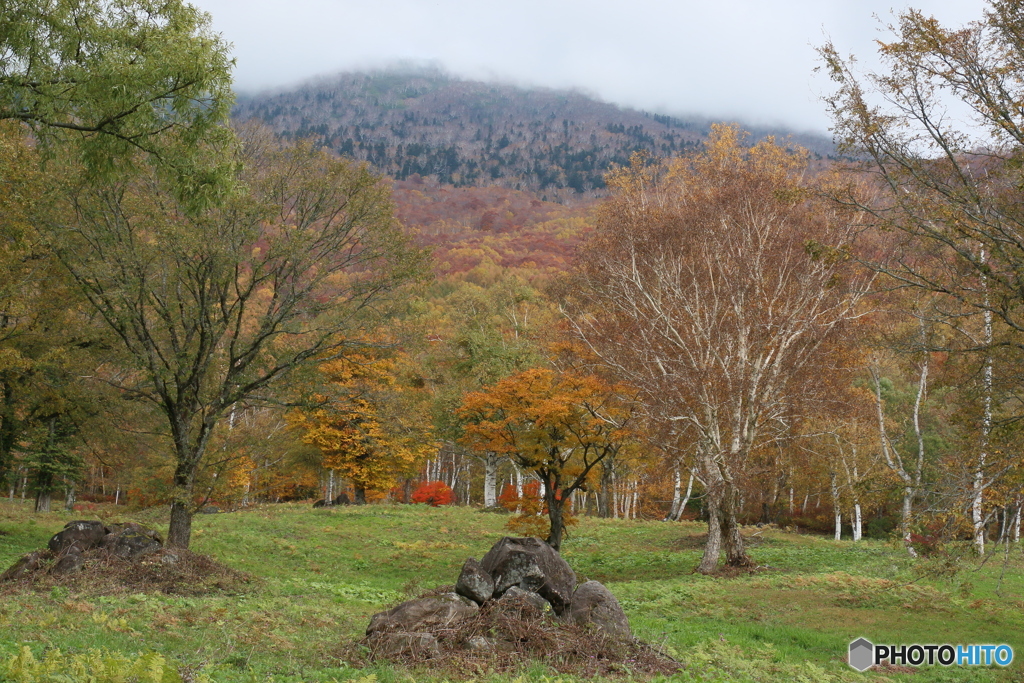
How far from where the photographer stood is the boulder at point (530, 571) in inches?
397

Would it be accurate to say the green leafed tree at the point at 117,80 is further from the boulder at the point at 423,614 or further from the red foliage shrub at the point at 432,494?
the red foliage shrub at the point at 432,494

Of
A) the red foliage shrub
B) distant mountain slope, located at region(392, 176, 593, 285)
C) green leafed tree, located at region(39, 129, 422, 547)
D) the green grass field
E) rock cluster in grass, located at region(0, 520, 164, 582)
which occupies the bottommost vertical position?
the red foliage shrub

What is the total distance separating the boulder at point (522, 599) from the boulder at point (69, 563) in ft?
27.2

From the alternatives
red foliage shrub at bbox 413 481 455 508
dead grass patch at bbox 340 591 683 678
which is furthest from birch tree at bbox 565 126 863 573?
red foliage shrub at bbox 413 481 455 508

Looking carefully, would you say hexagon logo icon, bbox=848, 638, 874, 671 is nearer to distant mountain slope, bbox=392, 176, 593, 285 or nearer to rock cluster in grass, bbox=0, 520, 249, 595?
rock cluster in grass, bbox=0, 520, 249, 595

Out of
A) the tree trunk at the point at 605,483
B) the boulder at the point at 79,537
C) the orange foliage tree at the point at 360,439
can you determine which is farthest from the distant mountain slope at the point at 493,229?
the boulder at the point at 79,537

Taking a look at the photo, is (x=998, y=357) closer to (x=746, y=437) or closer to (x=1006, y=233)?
(x=1006, y=233)

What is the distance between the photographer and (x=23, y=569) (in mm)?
11883

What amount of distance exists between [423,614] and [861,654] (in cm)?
764

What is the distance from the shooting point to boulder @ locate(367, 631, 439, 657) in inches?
318

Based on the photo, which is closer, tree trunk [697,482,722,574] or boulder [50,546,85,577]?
boulder [50,546,85,577]

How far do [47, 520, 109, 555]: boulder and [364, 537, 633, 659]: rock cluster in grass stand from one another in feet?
25.5

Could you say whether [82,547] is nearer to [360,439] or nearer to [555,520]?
[555,520]

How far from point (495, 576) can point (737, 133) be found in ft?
75.5
